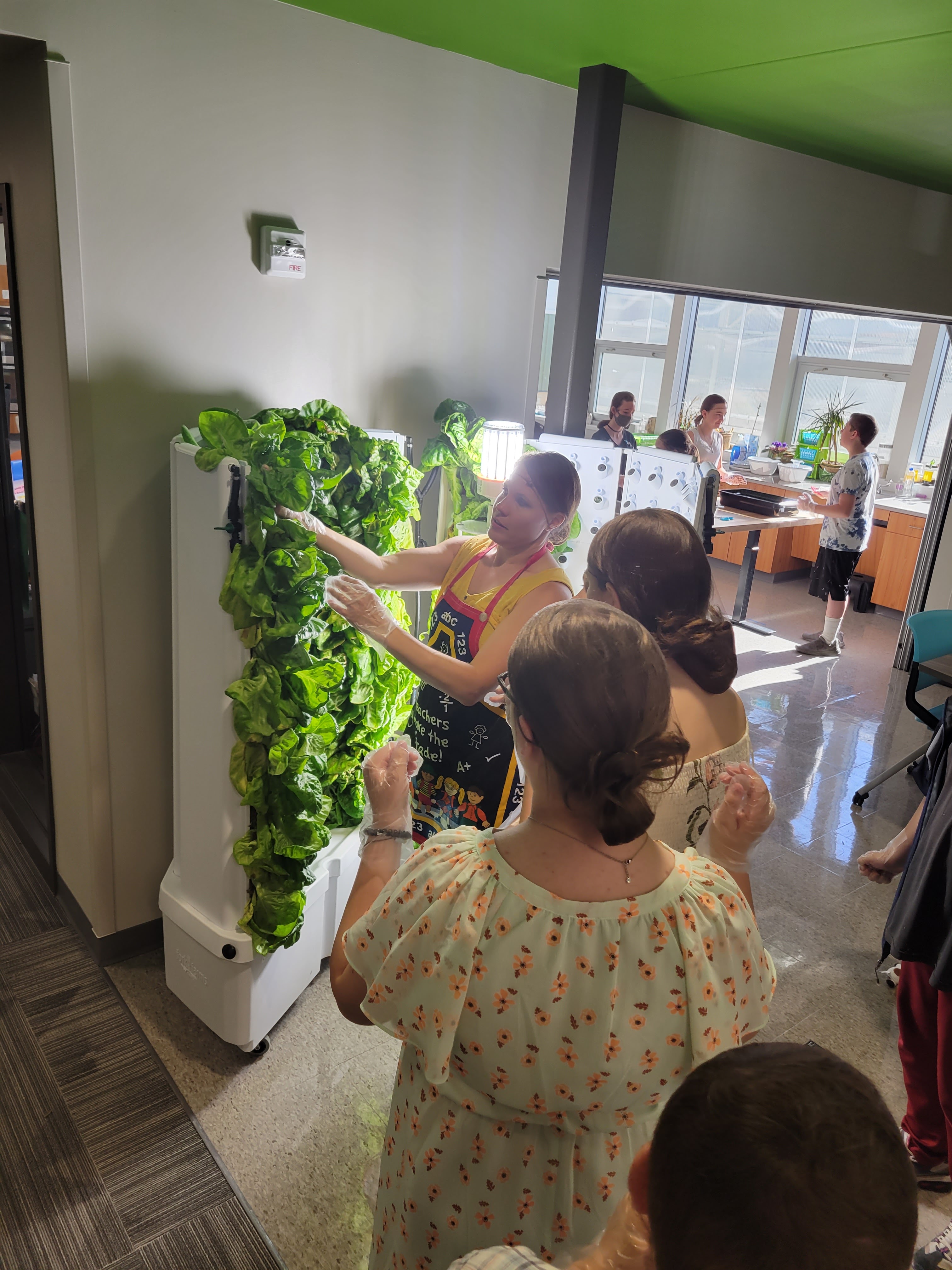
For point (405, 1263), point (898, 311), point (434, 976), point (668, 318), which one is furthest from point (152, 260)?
point (668, 318)

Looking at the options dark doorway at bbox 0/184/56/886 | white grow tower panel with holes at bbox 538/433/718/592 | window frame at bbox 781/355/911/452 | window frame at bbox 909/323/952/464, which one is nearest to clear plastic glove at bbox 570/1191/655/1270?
white grow tower panel with holes at bbox 538/433/718/592

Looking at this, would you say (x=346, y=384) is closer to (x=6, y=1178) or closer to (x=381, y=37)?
(x=381, y=37)

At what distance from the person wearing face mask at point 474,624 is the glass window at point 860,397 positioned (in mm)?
6869

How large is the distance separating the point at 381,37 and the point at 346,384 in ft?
3.32

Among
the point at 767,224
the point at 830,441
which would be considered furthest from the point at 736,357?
the point at 767,224

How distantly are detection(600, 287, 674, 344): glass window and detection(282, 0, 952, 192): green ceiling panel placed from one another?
18.7 feet

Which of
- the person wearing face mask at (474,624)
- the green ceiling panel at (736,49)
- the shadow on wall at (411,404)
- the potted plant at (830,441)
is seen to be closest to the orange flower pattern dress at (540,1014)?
the person wearing face mask at (474,624)

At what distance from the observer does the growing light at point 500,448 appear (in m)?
2.98

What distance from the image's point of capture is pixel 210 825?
244cm

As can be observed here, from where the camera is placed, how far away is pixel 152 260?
237 cm

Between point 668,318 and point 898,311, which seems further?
point 668,318

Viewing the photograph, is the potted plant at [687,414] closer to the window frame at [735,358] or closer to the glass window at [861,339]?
the window frame at [735,358]

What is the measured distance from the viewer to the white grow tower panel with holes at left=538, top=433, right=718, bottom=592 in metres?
3.02

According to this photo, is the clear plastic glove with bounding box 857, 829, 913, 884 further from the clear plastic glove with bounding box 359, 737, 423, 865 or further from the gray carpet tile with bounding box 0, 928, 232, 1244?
the gray carpet tile with bounding box 0, 928, 232, 1244
